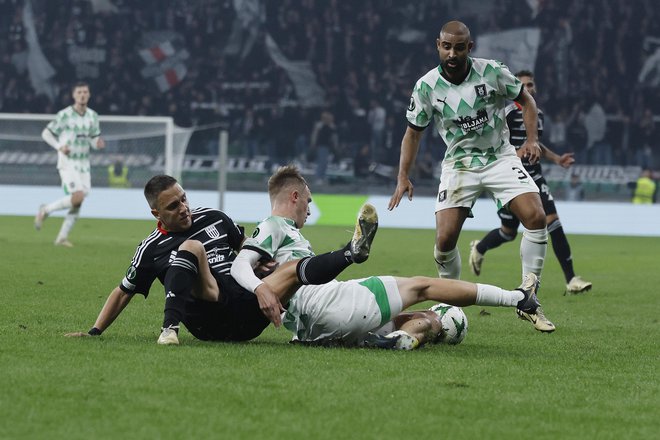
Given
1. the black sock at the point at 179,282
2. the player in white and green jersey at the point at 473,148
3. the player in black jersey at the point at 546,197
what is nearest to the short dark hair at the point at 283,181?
the black sock at the point at 179,282

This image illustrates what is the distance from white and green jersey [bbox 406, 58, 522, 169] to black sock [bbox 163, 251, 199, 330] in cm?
219

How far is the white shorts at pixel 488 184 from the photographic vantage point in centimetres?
748

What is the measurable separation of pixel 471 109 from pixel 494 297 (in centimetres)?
176

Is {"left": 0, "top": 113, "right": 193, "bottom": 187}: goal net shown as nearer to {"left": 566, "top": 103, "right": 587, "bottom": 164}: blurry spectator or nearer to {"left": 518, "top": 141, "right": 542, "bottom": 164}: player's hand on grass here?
{"left": 566, "top": 103, "right": 587, "bottom": 164}: blurry spectator

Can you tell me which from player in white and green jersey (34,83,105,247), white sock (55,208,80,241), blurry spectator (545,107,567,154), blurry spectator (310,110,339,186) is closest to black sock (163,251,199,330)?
white sock (55,208,80,241)

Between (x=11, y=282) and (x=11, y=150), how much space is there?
13.5 meters

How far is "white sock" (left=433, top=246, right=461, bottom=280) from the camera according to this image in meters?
7.63

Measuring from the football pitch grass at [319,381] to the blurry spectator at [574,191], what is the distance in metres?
17.0

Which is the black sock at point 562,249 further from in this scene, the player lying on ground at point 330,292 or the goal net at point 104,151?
the goal net at point 104,151

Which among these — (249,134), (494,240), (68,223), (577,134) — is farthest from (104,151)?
(494,240)

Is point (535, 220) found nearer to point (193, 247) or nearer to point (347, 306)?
point (347, 306)

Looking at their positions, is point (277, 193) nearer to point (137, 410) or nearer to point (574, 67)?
point (137, 410)

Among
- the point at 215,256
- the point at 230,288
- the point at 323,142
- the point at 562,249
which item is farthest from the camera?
the point at 323,142

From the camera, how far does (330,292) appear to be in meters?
5.93
